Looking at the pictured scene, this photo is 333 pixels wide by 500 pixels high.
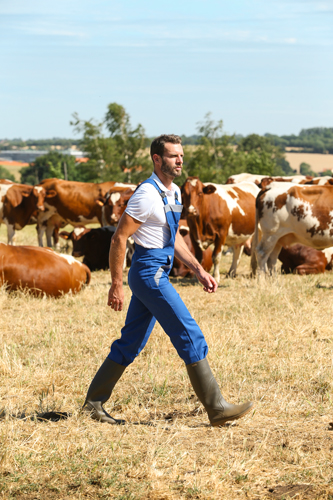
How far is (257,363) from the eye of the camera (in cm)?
537

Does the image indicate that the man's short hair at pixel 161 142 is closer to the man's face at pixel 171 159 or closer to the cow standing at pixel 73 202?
the man's face at pixel 171 159

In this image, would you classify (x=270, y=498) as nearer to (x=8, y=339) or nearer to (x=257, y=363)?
(x=257, y=363)

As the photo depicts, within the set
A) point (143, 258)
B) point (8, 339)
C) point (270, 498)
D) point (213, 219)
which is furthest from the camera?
point (213, 219)

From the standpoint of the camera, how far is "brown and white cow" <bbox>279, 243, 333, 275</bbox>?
1118 centimetres

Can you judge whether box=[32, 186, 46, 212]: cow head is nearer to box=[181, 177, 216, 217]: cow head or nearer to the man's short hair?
box=[181, 177, 216, 217]: cow head

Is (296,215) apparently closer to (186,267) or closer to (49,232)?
(186,267)

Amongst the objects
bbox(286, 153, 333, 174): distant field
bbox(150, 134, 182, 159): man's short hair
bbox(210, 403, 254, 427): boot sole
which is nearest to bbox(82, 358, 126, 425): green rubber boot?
bbox(210, 403, 254, 427): boot sole

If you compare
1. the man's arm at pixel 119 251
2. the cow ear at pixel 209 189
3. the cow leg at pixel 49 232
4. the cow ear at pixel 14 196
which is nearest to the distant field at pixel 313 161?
the cow leg at pixel 49 232

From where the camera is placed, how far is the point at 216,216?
11.1 meters

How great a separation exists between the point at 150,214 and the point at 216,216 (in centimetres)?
742

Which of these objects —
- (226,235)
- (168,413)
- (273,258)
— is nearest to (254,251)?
(273,258)

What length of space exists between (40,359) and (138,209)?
233 centimetres

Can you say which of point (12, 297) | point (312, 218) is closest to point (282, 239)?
point (312, 218)

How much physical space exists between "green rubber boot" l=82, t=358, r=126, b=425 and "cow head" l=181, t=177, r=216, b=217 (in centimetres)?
677
